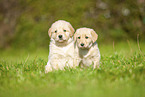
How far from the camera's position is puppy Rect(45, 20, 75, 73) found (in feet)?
15.6

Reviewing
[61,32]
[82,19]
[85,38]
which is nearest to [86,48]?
[85,38]

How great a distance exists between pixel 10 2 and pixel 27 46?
312 cm

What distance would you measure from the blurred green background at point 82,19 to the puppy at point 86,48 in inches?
168

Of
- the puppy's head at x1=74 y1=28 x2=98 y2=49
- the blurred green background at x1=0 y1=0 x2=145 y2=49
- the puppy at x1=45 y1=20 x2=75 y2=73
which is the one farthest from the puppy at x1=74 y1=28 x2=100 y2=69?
the blurred green background at x1=0 y1=0 x2=145 y2=49

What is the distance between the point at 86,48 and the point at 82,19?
15.5ft

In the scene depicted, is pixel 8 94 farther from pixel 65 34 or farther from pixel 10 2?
pixel 10 2

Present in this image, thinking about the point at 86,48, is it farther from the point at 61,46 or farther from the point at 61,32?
the point at 61,32

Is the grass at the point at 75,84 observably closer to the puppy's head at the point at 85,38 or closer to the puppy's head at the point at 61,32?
the puppy's head at the point at 85,38

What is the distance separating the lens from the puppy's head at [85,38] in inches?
181

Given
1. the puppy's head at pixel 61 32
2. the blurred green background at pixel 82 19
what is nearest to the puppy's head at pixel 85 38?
the puppy's head at pixel 61 32

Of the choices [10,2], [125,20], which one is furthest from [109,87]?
[10,2]

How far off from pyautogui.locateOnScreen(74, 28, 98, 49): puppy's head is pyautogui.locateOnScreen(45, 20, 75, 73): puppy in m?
0.22

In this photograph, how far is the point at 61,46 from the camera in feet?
16.3

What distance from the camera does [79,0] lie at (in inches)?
384
